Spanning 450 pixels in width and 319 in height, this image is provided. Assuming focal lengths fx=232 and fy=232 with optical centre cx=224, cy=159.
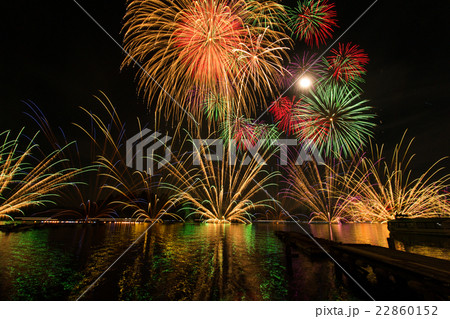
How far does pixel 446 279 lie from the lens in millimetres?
6891

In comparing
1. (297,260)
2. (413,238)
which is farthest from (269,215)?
(297,260)

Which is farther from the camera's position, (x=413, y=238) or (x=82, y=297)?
(x=413, y=238)

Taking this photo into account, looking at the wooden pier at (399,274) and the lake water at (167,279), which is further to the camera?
the lake water at (167,279)

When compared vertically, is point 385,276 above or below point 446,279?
below

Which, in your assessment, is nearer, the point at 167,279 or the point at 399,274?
the point at 399,274

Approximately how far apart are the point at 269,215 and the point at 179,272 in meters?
155

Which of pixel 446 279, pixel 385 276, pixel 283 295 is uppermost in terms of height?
pixel 446 279

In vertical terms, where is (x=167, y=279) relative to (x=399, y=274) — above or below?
below

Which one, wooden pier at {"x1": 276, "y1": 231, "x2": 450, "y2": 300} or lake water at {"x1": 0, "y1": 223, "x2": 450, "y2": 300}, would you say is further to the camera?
lake water at {"x1": 0, "y1": 223, "x2": 450, "y2": 300}
